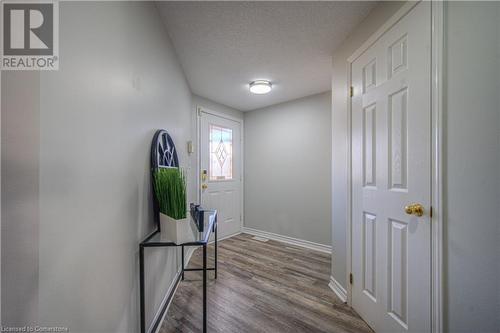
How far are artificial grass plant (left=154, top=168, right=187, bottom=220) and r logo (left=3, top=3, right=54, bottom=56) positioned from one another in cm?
74

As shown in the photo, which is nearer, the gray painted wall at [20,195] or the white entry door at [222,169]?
the gray painted wall at [20,195]

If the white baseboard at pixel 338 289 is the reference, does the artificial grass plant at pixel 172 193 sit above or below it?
above

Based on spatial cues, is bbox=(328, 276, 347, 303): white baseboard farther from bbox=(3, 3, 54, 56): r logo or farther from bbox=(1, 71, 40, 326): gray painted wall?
bbox=(3, 3, 54, 56): r logo

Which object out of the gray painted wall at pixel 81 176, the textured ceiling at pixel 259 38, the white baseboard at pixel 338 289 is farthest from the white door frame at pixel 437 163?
the gray painted wall at pixel 81 176

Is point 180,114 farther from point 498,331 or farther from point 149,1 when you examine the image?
point 498,331

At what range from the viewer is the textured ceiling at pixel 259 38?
1450 mm

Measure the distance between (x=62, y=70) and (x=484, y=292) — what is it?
1900 mm

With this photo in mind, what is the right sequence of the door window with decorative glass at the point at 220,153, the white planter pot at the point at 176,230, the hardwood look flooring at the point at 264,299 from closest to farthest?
the white planter pot at the point at 176,230, the hardwood look flooring at the point at 264,299, the door window with decorative glass at the point at 220,153

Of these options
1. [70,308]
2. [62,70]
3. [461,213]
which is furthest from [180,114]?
[461,213]

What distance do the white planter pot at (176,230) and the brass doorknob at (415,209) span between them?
1.32 metres

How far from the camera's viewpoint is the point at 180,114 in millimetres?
2281

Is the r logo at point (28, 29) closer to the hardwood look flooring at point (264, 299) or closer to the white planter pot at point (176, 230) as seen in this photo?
the white planter pot at point (176, 230)

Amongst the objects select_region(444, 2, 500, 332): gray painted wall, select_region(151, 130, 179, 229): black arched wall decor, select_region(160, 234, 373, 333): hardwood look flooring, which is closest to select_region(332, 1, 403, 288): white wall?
select_region(160, 234, 373, 333): hardwood look flooring

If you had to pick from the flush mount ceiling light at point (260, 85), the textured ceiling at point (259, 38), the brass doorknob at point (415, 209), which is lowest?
the brass doorknob at point (415, 209)
